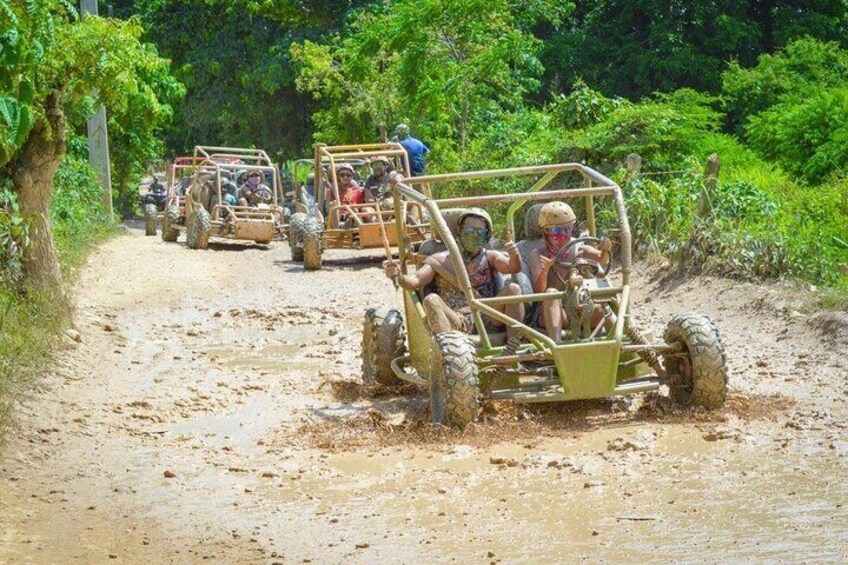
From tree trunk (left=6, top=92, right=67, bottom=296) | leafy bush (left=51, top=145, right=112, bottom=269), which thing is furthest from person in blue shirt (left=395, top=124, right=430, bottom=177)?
tree trunk (left=6, top=92, right=67, bottom=296)

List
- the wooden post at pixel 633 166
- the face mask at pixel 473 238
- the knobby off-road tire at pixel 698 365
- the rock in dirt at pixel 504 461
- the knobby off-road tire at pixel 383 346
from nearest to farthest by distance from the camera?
1. the rock in dirt at pixel 504 461
2. the knobby off-road tire at pixel 698 365
3. the face mask at pixel 473 238
4. the knobby off-road tire at pixel 383 346
5. the wooden post at pixel 633 166

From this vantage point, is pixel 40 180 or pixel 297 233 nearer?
pixel 40 180

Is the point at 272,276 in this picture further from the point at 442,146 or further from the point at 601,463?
the point at 601,463

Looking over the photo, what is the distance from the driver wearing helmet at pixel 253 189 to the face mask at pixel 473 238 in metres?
14.3

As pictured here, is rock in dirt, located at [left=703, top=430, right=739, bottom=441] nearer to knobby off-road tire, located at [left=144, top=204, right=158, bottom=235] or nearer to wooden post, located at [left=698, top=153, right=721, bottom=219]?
wooden post, located at [left=698, top=153, right=721, bottom=219]

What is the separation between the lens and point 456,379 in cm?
875

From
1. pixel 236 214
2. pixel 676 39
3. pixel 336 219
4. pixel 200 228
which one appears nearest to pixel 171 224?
pixel 236 214

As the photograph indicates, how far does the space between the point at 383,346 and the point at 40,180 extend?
400 centimetres

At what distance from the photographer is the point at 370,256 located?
2122cm

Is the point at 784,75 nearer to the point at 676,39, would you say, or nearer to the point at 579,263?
the point at 676,39

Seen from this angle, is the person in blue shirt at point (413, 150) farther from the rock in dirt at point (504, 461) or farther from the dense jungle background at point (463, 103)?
the rock in dirt at point (504, 461)

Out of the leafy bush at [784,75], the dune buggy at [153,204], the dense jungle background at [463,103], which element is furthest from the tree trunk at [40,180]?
the dune buggy at [153,204]

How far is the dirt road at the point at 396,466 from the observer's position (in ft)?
22.5

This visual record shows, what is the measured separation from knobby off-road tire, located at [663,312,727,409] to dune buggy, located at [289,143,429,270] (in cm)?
958
